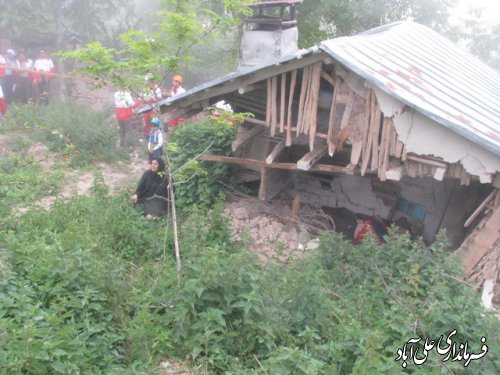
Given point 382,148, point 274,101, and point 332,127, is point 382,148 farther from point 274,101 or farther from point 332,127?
point 274,101

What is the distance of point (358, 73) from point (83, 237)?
405 centimetres

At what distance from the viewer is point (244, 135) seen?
7465 mm

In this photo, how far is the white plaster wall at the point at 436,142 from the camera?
5.25m

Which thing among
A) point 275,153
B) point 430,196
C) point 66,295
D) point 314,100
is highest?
point 314,100

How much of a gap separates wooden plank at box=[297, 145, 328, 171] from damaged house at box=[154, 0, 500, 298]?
0.02 m

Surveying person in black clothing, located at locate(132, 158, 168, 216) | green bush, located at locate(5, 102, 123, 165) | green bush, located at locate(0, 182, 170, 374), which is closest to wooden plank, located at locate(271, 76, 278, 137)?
person in black clothing, located at locate(132, 158, 168, 216)

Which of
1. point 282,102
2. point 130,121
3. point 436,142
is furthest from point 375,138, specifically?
point 130,121

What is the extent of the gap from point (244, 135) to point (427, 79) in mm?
2995

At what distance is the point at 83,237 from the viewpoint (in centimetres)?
560

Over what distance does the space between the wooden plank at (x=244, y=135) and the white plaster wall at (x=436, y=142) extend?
2.38 metres

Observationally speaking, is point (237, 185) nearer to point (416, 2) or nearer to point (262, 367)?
point (262, 367)

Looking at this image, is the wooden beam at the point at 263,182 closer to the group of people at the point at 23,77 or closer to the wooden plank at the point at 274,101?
the wooden plank at the point at 274,101

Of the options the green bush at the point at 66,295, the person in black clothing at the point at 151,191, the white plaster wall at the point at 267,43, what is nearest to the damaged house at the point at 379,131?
the person in black clothing at the point at 151,191

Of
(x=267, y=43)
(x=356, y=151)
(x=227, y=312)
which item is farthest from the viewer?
(x=267, y=43)
